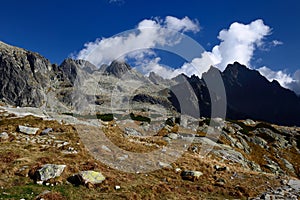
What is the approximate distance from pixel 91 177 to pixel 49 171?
316 centimetres

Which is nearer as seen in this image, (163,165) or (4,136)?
(163,165)

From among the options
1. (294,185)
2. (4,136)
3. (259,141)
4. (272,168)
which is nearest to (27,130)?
(4,136)

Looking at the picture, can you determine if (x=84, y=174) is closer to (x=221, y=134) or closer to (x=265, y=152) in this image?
(x=221, y=134)

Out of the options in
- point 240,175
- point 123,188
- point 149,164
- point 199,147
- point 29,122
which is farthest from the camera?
point 199,147

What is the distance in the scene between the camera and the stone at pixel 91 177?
22.4m

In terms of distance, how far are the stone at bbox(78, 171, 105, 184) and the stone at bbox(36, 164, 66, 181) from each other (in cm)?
Result: 163

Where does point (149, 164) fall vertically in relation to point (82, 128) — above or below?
below

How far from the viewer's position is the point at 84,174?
2288 centimetres

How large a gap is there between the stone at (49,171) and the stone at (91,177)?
163cm

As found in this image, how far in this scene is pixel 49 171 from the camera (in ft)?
73.8

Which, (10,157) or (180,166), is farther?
(180,166)

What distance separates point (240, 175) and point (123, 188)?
15365 millimetres

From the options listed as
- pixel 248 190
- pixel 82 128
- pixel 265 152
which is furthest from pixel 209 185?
pixel 265 152

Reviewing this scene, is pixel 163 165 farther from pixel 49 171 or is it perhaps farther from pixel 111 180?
pixel 49 171
